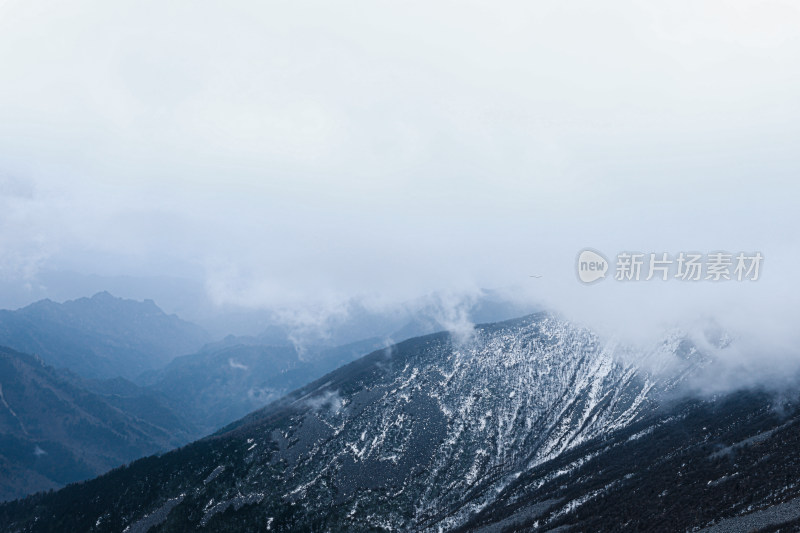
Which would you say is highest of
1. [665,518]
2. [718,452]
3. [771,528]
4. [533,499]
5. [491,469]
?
[771,528]

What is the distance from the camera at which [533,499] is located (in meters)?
135

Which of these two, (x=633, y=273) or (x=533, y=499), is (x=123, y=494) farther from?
(x=633, y=273)

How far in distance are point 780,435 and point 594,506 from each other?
52.2m

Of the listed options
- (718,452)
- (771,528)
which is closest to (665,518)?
(771,528)

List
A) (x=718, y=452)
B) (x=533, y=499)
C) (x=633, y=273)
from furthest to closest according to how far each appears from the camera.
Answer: (x=533, y=499)
(x=633, y=273)
(x=718, y=452)

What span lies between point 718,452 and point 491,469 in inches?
3529

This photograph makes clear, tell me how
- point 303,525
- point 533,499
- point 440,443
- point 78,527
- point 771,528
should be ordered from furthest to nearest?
1. point 440,443
2. point 78,527
3. point 303,525
4. point 533,499
5. point 771,528

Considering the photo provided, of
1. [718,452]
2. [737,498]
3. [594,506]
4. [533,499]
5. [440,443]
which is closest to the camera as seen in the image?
[737,498]

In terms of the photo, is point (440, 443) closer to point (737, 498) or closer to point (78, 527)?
point (737, 498)

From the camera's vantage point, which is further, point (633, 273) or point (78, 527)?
point (78, 527)

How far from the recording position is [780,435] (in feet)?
373

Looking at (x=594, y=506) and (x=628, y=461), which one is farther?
(x=628, y=461)

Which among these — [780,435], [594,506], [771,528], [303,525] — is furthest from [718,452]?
[303,525]

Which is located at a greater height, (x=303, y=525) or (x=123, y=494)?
(x=123, y=494)
